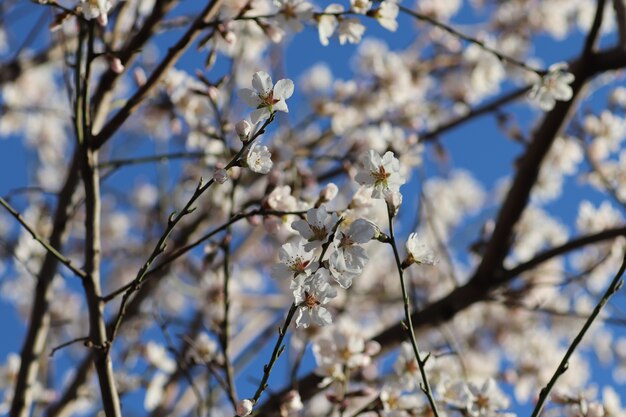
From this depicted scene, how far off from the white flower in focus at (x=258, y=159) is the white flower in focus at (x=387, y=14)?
739 millimetres

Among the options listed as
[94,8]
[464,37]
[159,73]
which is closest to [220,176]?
[94,8]

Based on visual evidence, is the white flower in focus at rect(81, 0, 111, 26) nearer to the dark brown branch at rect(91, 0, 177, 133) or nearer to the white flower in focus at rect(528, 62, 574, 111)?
the dark brown branch at rect(91, 0, 177, 133)

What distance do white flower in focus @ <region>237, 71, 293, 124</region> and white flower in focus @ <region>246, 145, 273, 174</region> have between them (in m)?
0.05

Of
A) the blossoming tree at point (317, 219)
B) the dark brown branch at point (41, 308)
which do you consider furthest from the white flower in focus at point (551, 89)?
the dark brown branch at point (41, 308)

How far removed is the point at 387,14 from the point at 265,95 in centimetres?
69

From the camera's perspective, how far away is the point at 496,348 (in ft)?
18.3

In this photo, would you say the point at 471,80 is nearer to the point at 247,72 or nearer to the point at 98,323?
the point at 247,72

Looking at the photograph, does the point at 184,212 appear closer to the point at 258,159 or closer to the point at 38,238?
the point at 258,159

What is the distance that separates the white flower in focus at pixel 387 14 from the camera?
1.87 metres

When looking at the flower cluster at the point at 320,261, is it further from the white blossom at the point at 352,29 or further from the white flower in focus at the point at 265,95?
the white blossom at the point at 352,29

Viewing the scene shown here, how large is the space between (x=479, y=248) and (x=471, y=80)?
1.70 meters

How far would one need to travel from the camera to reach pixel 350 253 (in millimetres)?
1264

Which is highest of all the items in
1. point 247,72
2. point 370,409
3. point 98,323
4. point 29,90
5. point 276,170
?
point 29,90

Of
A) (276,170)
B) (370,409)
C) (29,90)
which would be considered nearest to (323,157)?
(276,170)
